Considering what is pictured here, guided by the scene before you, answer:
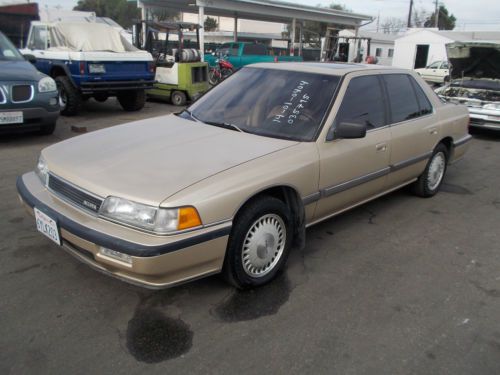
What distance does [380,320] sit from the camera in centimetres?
279

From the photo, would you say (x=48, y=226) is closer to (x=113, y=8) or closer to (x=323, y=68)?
(x=323, y=68)

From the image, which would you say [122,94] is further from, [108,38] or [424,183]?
[424,183]

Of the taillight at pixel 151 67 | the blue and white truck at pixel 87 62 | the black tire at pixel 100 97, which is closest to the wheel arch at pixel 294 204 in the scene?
the blue and white truck at pixel 87 62

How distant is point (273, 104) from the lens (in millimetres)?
3646

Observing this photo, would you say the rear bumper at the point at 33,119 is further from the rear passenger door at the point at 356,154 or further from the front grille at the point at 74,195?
the rear passenger door at the point at 356,154

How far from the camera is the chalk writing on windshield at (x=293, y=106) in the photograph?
11.5 feet

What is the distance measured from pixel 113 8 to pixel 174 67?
65730 millimetres

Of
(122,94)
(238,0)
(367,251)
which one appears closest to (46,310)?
(367,251)

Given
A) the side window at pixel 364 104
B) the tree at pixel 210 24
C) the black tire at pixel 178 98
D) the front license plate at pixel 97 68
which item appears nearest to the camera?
the side window at pixel 364 104

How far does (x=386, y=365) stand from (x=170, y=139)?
2.12 m

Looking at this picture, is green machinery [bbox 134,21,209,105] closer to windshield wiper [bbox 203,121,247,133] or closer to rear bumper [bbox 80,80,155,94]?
rear bumper [bbox 80,80,155,94]

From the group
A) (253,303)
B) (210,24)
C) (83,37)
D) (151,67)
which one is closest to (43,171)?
(253,303)

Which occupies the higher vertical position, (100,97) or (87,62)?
(87,62)

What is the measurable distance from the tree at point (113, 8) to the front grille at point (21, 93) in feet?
218
